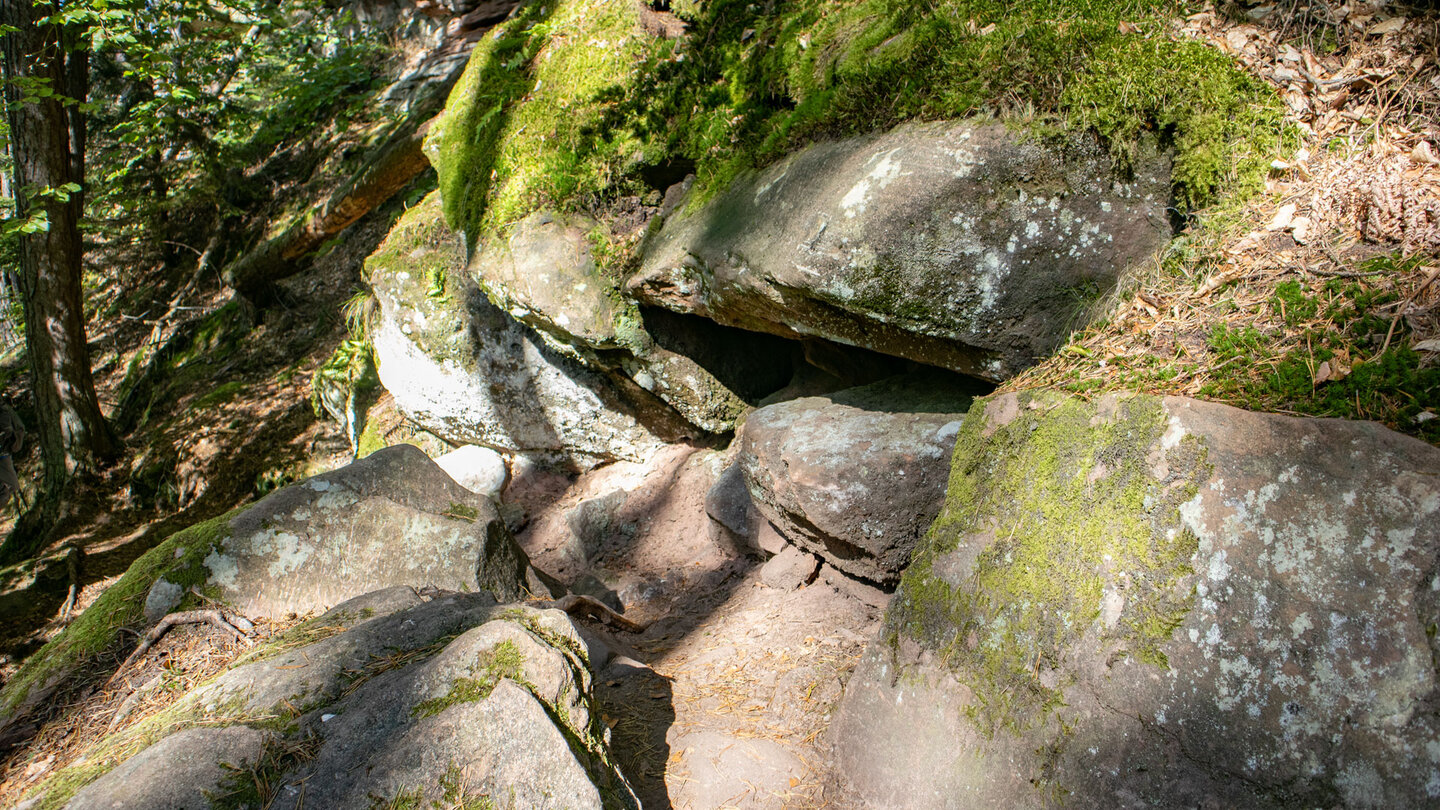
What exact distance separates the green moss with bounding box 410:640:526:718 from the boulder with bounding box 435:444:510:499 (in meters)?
4.11

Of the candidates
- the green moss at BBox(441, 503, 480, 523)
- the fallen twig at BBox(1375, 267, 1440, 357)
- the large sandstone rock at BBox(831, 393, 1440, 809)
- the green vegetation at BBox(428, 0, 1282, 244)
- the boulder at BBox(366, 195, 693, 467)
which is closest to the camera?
the large sandstone rock at BBox(831, 393, 1440, 809)

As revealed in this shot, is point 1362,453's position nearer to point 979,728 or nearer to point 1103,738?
point 1103,738

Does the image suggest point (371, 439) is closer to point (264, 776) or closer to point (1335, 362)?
point (264, 776)

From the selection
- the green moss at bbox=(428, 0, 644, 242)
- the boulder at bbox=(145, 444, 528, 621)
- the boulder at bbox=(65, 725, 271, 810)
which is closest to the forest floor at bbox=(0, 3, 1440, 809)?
the boulder at bbox=(145, 444, 528, 621)

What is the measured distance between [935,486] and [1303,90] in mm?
2216

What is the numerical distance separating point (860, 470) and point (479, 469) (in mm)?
3947

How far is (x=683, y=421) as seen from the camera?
5770 mm

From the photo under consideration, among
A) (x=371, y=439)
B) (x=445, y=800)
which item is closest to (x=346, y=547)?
(x=445, y=800)

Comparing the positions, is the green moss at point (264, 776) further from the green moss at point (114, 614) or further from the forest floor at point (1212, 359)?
the green moss at point (114, 614)

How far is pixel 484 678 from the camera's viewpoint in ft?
7.87

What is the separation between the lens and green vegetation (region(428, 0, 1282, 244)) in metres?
3.17

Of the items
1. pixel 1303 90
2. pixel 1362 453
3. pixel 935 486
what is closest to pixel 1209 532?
pixel 1362 453

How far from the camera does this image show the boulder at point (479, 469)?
256 inches

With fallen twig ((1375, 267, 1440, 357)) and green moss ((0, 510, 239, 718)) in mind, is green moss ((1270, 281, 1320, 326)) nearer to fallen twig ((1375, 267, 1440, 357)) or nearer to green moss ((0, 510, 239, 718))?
fallen twig ((1375, 267, 1440, 357))
